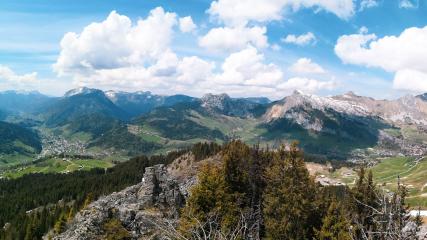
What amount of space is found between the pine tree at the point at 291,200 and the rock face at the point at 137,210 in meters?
18.1

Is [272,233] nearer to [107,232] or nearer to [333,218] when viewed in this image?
[333,218]

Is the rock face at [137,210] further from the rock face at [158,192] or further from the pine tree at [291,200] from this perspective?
the pine tree at [291,200]

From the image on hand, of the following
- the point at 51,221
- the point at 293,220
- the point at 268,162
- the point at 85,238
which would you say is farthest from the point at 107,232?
the point at 51,221

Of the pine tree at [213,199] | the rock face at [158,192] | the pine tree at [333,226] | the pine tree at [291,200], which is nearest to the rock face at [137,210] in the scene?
the rock face at [158,192]

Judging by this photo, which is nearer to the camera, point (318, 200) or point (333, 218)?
point (333, 218)

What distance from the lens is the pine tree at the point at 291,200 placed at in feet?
198

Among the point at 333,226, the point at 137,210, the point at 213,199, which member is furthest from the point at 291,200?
the point at 137,210

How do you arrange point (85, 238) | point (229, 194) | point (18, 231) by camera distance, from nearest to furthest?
1. point (85, 238)
2. point (229, 194)
3. point (18, 231)

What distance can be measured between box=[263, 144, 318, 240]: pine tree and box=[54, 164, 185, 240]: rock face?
59.5 ft

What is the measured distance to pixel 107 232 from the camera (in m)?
58.6

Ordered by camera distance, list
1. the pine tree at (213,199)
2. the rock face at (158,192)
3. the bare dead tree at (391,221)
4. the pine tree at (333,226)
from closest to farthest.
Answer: the bare dead tree at (391,221)
the pine tree at (333,226)
the pine tree at (213,199)
the rock face at (158,192)

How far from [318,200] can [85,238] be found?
37402 mm

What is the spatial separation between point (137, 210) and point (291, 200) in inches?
1024

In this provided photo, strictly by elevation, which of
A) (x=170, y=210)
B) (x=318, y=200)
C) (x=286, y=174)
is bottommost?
(x=170, y=210)
